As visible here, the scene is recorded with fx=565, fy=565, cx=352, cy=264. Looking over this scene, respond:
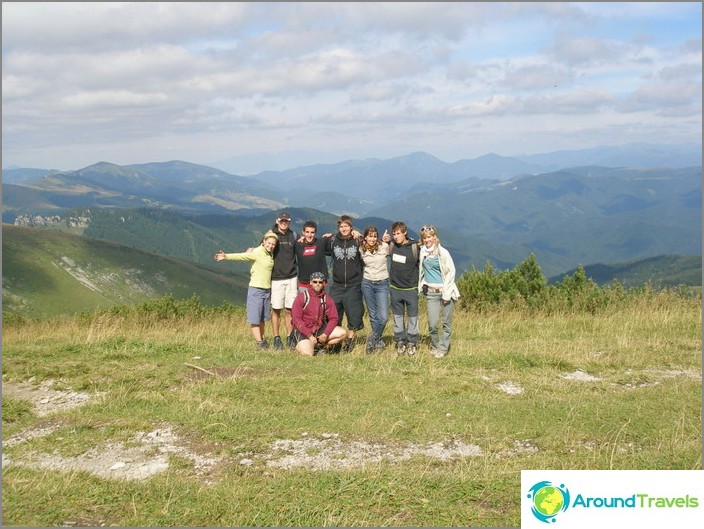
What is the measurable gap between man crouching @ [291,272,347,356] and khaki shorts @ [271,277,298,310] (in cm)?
57

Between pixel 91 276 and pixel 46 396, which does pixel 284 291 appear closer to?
pixel 46 396

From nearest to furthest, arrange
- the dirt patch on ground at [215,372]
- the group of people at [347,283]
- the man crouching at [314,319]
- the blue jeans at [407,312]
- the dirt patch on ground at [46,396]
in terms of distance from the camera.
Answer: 1. the dirt patch on ground at [46,396]
2. the dirt patch on ground at [215,372]
3. the man crouching at [314,319]
4. the group of people at [347,283]
5. the blue jeans at [407,312]

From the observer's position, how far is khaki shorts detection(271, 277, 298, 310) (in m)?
11.2

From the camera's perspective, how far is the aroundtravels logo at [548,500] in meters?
4.64

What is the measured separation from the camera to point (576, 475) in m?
4.66

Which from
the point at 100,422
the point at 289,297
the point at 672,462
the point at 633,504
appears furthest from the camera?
the point at 289,297

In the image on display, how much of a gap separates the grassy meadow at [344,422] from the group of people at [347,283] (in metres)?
0.49

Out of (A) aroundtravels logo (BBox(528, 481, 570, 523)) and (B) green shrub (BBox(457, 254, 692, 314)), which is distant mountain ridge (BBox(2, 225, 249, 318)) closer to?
(B) green shrub (BBox(457, 254, 692, 314))

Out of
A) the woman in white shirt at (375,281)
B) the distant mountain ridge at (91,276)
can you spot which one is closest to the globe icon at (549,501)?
the woman in white shirt at (375,281)

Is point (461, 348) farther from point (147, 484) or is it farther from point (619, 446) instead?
point (147, 484)

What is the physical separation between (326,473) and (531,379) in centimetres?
480

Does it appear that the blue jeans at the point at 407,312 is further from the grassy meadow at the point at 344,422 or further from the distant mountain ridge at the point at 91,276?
the distant mountain ridge at the point at 91,276

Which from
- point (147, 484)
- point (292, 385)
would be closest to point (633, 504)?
point (147, 484)

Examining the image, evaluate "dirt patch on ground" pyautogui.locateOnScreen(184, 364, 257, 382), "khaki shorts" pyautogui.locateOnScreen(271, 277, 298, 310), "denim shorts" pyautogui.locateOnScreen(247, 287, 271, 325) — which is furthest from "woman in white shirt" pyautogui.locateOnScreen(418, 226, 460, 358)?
"dirt patch on ground" pyautogui.locateOnScreen(184, 364, 257, 382)
